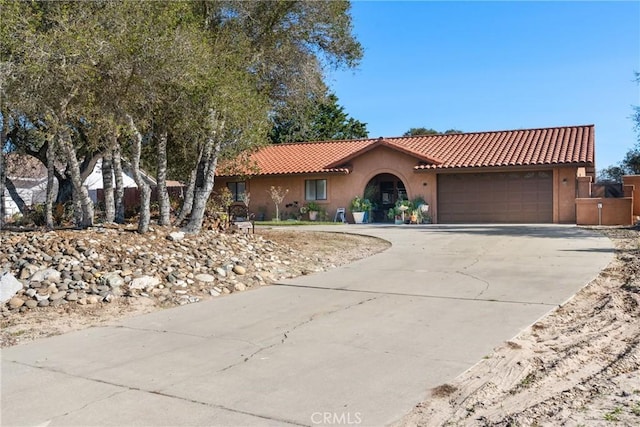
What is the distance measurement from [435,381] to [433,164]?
21.5 m

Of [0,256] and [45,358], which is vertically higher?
[0,256]

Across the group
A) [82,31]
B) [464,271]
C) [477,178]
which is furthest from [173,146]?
[477,178]

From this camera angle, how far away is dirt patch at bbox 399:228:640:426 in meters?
4.00

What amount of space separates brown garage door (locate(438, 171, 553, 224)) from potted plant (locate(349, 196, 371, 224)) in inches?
136

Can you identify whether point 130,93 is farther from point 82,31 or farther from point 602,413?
point 602,413

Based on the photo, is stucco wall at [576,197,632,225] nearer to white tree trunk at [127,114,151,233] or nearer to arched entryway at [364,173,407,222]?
arched entryway at [364,173,407,222]

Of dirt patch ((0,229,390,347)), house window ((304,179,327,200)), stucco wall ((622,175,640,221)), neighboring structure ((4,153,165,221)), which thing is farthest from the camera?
house window ((304,179,327,200))

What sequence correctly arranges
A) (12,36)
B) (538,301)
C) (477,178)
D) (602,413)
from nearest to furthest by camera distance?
(602,413)
(538,301)
(12,36)
(477,178)

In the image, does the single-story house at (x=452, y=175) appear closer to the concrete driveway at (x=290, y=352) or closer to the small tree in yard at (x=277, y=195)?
the small tree in yard at (x=277, y=195)

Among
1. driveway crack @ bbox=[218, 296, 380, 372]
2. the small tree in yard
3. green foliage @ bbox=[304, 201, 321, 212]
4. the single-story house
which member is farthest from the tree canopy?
green foliage @ bbox=[304, 201, 321, 212]

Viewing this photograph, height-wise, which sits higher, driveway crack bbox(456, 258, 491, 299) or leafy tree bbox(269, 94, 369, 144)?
leafy tree bbox(269, 94, 369, 144)

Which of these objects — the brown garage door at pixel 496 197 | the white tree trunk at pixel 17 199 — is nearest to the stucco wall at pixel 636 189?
the brown garage door at pixel 496 197

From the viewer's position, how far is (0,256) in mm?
9750

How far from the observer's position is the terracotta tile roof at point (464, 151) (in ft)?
79.1
